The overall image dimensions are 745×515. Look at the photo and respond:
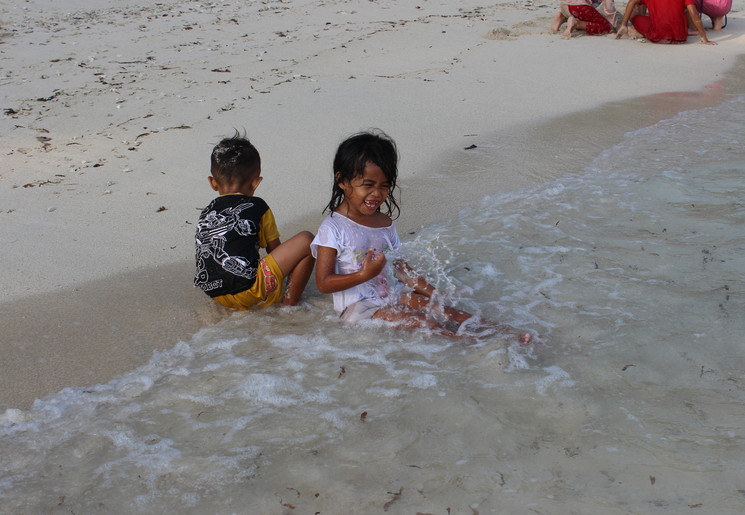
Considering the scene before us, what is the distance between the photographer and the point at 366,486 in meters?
2.49

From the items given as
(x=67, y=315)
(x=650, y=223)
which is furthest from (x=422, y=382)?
(x=650, y=223)

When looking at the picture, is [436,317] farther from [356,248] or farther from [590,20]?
[590,20]

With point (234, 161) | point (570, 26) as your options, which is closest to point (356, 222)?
Result: point (234, 161)

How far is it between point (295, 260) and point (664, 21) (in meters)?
7.73

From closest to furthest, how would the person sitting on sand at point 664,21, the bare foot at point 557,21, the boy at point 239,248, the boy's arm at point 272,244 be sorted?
1. the boy at point 239,248
2. the boy's arm at point 272,244
3. the person sitting on sand at point 664,21
4. the bare foot at point 557,21

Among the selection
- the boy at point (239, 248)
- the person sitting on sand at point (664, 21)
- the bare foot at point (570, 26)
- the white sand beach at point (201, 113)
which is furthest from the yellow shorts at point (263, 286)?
the person sitting on sand at point (664, 21)

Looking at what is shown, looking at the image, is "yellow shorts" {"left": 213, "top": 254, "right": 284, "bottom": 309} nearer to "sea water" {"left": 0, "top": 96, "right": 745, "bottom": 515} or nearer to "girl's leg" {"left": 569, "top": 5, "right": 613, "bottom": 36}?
"sea water" {"left": 0, "top": 96, "right": 745, "bottom": 515}

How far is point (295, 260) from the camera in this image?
3.68 m

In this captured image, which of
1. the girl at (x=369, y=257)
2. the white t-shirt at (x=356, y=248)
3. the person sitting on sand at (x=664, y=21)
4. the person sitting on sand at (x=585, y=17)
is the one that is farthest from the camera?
the person sitting on sand at (x=585, y=17)

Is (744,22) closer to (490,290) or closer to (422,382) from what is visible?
(490,290)

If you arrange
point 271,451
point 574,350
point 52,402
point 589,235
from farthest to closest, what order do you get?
point 589,235, point 574,350, point 52,402, point 271,451

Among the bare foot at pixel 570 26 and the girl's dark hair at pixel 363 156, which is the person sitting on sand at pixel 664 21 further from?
the girl's dark hair at pixel 363 156

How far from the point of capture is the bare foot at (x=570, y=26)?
31.5 feet

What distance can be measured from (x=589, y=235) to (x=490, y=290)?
972 millimetres
